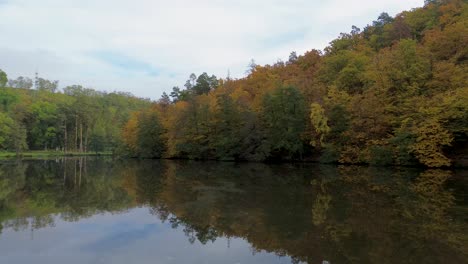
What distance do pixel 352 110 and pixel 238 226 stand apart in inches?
1222

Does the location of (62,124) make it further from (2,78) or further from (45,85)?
(45,85)

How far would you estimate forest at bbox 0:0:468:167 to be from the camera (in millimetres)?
32875

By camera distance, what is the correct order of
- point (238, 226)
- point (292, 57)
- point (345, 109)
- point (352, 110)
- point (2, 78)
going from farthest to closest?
1. point (2, 78)
2. point (292, 57)
3. point (345, 109)
4. point (352, 110)
5. point (238, 226)

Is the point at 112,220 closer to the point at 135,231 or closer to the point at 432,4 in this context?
the point at 135,231

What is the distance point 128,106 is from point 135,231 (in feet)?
398

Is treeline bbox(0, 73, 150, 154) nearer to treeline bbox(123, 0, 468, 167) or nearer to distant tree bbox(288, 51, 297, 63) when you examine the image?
treeline bbox(123, 0, 468, 167)

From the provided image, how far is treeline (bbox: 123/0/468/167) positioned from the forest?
0.11 meters

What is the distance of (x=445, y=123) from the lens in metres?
31.8

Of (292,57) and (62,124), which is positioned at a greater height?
(292,57)

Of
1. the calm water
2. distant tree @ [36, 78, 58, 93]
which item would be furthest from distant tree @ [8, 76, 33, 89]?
the calm water

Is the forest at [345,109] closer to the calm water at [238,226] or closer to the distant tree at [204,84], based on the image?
the distant tree at [204,84]

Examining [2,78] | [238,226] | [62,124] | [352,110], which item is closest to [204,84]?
[62,124]

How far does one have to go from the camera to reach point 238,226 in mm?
10477

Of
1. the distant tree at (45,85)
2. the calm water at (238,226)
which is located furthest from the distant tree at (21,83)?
the calm water at (238,226)
